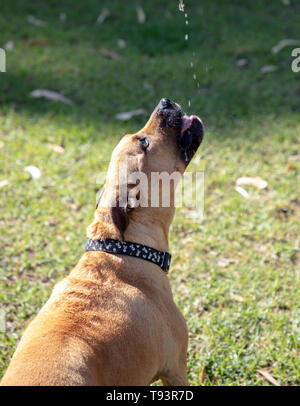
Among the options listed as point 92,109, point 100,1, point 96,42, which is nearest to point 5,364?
point 92,109

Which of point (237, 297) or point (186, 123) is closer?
point (186, 123)

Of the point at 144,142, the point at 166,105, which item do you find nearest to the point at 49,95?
the point at 166,105

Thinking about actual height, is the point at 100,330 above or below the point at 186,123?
below

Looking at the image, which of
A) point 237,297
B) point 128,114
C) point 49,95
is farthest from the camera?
point 49,95

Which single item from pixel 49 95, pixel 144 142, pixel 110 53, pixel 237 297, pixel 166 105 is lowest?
pixel 237 297

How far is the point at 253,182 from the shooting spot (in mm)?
5414

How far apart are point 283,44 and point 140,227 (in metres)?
5.76

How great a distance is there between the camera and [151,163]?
3477mm

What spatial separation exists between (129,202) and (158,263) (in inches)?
18.0

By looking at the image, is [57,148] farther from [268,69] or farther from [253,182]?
[268,69]

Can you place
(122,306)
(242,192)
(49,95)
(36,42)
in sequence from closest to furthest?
(122,306) < (242,192) < (49,95) < (36,42)

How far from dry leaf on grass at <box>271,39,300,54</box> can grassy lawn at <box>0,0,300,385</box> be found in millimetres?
109

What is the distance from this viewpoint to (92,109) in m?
6.80

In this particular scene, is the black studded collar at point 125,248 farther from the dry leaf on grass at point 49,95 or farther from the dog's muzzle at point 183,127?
the dry leaf on grass at point 49,95
